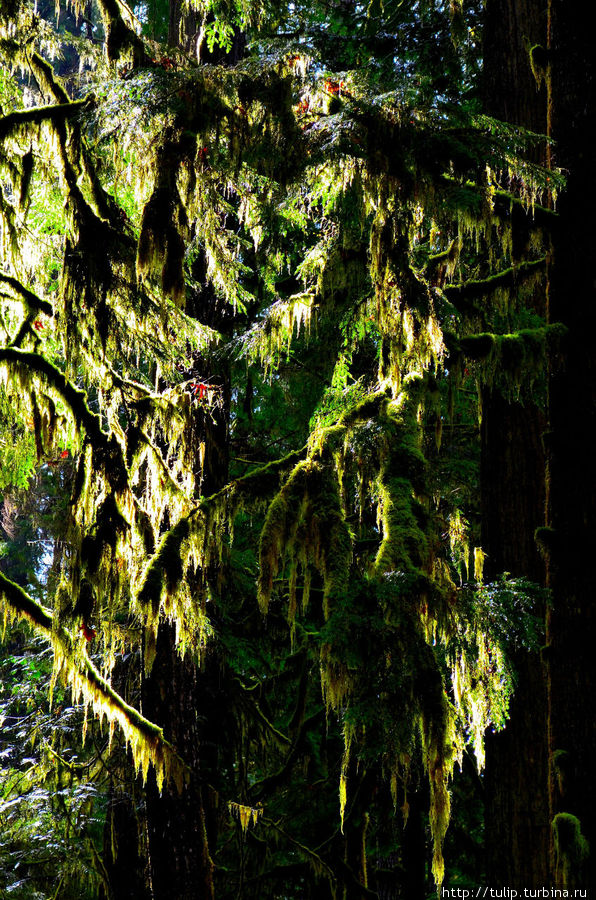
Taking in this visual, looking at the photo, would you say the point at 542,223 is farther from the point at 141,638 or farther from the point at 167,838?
the point at 167,838

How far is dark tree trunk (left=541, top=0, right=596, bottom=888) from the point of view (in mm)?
3478

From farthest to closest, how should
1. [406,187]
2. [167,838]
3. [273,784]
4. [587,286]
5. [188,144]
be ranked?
[273,784] < [167,838] < [587,286] < [188,144] < [406,187]

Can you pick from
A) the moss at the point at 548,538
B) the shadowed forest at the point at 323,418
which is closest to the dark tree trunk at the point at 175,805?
the shadowed forest at the point at 323,418

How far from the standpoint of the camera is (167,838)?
229 inches

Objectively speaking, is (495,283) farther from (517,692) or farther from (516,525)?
(517,692)

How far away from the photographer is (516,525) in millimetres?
5285

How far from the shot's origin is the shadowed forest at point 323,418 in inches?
130

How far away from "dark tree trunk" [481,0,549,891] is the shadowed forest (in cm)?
2

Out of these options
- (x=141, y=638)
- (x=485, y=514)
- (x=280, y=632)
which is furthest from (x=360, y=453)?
(x=280, y=632)

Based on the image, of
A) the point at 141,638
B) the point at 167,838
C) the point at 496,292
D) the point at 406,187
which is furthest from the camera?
the point at 167,838

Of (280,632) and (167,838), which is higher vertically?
(280,632)

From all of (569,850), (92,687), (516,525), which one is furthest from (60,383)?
(569,850)

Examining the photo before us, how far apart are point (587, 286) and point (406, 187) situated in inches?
48.5

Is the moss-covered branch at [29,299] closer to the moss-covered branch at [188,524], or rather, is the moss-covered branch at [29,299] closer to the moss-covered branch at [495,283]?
the moss-covered branch at [188,524]
